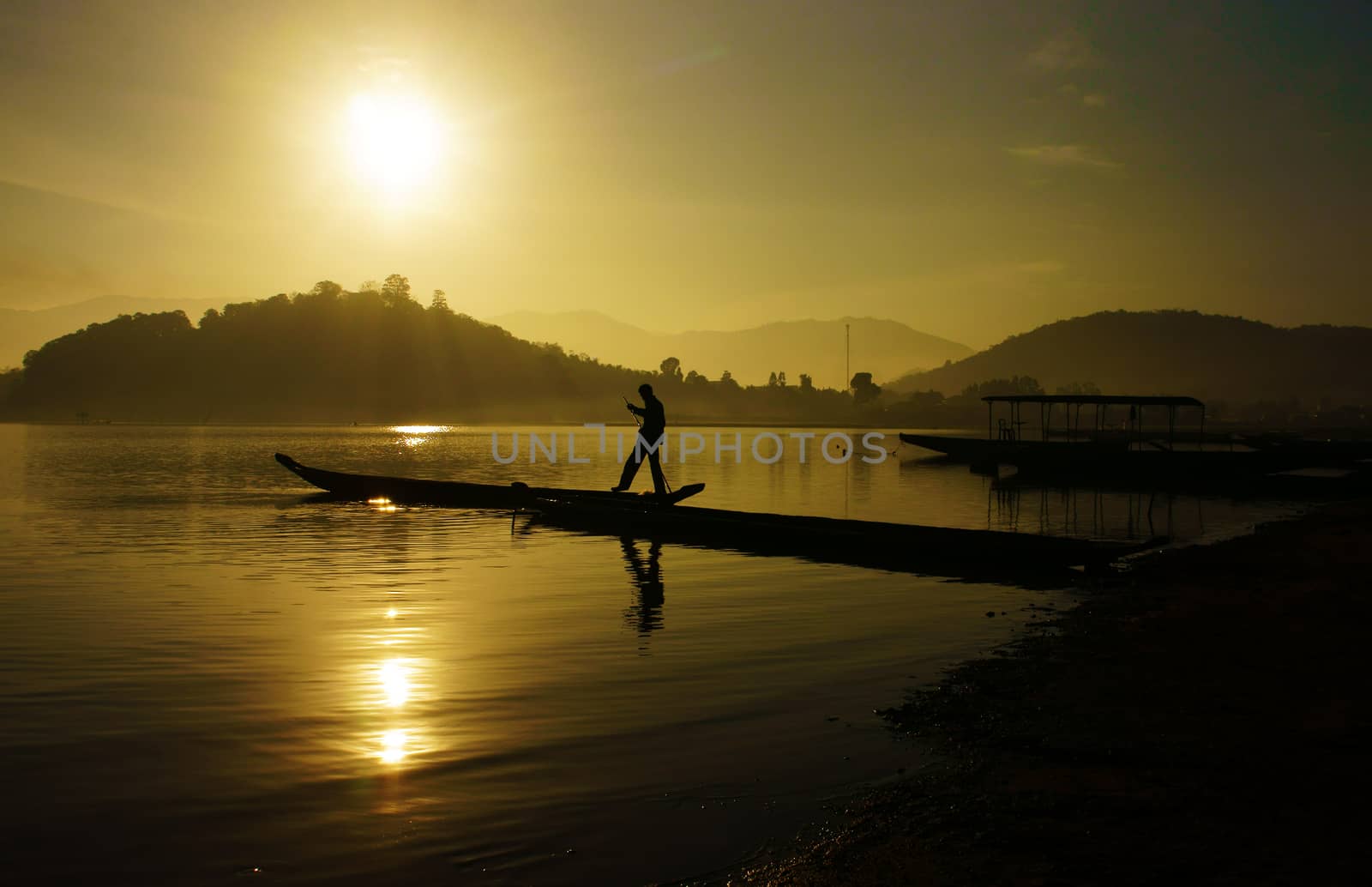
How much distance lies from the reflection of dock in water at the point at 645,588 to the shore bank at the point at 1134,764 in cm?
451

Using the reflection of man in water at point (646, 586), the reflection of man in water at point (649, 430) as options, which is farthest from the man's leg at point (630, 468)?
the reflection of man in water at point (646, 586)

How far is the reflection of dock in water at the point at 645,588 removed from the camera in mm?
13211

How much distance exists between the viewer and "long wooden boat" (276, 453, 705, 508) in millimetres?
24372

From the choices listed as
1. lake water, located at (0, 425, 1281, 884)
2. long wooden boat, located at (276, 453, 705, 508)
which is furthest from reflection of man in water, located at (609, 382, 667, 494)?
lake water, located at (0, 425, 1281, 884)

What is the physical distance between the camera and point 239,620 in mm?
13141

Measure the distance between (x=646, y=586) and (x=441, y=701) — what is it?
765 cm

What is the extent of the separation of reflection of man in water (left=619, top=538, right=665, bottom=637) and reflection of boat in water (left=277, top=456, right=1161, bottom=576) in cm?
87

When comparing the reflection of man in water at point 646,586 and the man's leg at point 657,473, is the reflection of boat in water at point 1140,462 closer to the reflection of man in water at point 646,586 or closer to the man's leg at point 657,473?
the man's leg at point 657,473

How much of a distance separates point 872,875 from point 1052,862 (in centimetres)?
99

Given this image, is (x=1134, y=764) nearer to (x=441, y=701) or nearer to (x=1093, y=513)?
(x=441, y=701)

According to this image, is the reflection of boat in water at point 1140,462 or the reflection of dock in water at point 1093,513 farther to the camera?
the reflection of boat in water at point 1140,462

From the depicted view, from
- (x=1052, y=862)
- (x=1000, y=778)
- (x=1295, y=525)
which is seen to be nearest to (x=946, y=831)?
(x=1052, y=862)

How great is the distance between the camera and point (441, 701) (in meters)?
9.11

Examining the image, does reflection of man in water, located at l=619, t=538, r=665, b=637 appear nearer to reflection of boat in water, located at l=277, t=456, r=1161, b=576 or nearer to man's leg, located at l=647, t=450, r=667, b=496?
reflection of boat in water, located at l=277, t=456, r=1161, b=576
